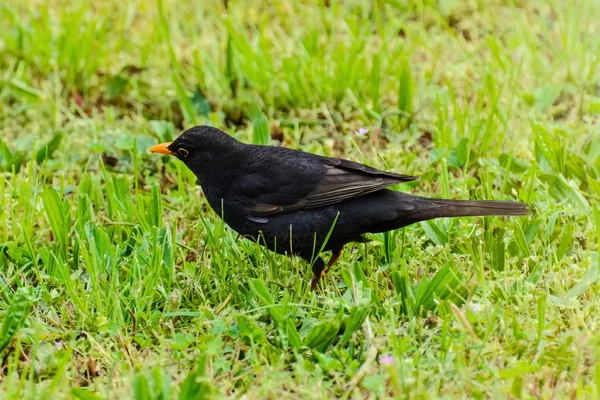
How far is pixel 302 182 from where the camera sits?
4535 millimetres

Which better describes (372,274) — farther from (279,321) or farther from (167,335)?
(167,335)

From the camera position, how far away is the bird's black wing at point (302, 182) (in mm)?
4434

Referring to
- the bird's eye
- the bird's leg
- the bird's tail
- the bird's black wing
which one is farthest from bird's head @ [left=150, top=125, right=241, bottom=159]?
the bird's tail

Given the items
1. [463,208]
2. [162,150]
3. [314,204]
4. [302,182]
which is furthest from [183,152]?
[463,208]

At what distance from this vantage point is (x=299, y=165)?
15.1 ft

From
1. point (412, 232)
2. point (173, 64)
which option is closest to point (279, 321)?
point (412, 232)

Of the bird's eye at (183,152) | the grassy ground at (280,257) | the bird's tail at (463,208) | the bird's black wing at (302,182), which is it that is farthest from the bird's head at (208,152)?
the bird's tail at (463,208)

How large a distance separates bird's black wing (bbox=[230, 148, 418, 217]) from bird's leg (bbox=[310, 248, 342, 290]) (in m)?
0.29

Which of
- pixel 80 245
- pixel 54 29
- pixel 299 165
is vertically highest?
pixel 54 29

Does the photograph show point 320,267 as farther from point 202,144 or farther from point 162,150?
point 162,150

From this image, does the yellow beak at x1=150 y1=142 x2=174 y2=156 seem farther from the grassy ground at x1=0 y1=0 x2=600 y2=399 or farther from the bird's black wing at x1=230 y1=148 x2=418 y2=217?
the bird's black wing at x1=230 y1=148 x2=418 y2=217

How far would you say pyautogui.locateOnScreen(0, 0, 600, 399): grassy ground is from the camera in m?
3.57

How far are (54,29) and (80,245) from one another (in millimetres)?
3334

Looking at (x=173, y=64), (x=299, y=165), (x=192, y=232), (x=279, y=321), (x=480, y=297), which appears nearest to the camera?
(x=279, y=321)
